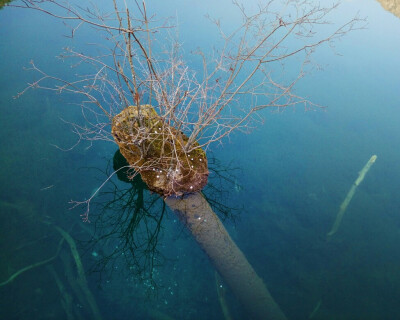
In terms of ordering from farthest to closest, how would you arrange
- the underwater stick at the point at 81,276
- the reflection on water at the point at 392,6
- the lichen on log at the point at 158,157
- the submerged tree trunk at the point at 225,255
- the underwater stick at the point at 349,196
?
the reflection on water at the point at 392,6 → the underwater stick at the point at 349,196 → the lichen on log at the point at 158,157 → the submerged tree trunk at the point at 225,255 → the underwater stick at the point at 81,276

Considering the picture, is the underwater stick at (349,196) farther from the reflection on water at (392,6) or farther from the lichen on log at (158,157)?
the reflection on water at (392,6)

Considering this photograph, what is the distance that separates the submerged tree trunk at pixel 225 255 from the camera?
3541mm

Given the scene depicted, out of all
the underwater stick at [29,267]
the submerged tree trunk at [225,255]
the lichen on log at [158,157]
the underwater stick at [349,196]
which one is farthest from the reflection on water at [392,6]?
the underwater stick at [29,267]

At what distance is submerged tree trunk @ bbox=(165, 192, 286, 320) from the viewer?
3541 mm

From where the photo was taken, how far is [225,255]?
3.80 metres

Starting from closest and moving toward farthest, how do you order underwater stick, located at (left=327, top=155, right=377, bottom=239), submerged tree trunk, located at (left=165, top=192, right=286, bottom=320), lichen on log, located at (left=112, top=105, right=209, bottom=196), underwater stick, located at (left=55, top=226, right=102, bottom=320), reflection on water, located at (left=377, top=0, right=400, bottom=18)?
underwater stick, located at (left=55, top=226, right=102, bottom=320)
submerged tree trunk, located at (left=165, top=192, right=286, bottom=320)
lichen on log, located at (left=112, top=105, right=209, bottom=196)
underwater stick, located at (left=327, top=155, right=377, bottom=239)
reflection on water, located at (left=377, top=0, right=400, bottom=18)

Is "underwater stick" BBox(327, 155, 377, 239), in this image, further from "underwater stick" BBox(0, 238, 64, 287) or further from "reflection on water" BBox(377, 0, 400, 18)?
"reflection on water" BBox(377, 0, 400, 18)

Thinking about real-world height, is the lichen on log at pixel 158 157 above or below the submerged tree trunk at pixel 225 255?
above

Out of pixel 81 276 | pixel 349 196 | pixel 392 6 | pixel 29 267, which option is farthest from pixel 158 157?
pixel 392 6

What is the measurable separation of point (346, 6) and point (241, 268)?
8.53m

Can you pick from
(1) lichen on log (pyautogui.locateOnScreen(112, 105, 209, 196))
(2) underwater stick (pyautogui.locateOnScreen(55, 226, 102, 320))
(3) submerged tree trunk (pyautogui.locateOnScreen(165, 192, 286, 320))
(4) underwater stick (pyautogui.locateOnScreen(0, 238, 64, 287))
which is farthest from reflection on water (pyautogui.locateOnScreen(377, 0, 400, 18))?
(4) underwater stick (pyautogui.locateOnScreen(0, 238, 64, 287))

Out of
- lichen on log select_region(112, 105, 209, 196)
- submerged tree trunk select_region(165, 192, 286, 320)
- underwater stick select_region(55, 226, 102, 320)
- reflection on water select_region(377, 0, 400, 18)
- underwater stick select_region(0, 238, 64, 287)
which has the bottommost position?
underwater stick select_region(0, 238, 64, 287)

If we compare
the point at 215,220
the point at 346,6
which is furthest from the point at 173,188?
the point at 346,6

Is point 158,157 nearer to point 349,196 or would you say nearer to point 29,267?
point 29,267
